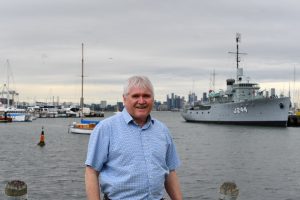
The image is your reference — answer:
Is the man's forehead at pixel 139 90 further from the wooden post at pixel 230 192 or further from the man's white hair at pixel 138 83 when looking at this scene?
the wooden post at pixel 230 192

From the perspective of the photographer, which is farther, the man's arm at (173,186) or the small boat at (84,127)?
the small boat at (84,127)

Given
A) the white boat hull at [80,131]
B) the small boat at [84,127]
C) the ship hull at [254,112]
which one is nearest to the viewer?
the small boat at [84,127]

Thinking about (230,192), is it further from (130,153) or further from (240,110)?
(240,110)

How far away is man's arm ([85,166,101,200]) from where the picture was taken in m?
4.37

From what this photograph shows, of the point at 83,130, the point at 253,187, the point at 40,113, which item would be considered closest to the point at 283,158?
the point at 253,187

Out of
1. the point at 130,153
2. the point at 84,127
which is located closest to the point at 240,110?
the point at 84,127

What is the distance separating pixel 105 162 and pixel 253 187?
20934 mm

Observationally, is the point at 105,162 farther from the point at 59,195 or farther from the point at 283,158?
the point at 283,158

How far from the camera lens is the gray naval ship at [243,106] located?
9169cm

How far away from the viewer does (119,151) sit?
14.5ft

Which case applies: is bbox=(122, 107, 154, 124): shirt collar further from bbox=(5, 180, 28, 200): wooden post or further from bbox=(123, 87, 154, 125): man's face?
bbox=(5, 180, 28, 200): wooden post

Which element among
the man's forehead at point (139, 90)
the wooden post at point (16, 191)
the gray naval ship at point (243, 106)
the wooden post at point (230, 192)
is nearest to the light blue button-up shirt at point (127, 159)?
the man's forehead at point (139, 90)

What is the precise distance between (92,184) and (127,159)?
395 mm

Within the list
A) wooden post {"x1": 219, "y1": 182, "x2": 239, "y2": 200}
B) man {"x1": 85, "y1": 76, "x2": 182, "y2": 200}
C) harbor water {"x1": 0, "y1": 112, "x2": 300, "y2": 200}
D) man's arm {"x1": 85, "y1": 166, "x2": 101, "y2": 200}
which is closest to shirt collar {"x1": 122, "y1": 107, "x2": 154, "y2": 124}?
man {"x1": 85, "y1": 76, "x2": 182, "y2": 200}
